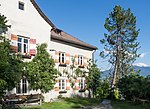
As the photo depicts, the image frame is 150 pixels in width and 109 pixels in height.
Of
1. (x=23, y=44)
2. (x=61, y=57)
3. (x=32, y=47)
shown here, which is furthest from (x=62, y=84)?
(x=23, y=44)

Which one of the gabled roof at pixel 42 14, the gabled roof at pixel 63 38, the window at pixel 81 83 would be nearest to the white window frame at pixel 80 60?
the gabled roof at pixel 63 38

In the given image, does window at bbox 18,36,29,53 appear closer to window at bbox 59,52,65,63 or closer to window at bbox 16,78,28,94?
window at bbox 16,78,28,94

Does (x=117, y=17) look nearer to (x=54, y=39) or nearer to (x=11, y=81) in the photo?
(x=54, y=39)

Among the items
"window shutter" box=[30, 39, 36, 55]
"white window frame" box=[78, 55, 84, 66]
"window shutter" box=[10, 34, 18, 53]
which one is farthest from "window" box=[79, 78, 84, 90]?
"window shutter" box=[10, 34, 18, 53]

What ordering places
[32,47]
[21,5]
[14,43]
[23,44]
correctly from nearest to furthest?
1. [14,43]
2. [23,44]
3. [21,5]
4. [32,47]

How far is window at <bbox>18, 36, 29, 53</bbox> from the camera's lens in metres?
21.6

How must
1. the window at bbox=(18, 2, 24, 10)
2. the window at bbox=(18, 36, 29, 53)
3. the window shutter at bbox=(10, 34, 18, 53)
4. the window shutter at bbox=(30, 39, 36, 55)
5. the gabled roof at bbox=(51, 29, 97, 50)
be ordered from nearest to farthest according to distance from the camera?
the window shutter at bbox=(10, 34, 18, 53), the window at bbox=(18, 36, 29, 53), the window at bbox=(18, 2, 24, 10), the window shutter at bbox=(30, 39, 36, 55), the gabled roof at bbox=(51, 29, 97, 50)

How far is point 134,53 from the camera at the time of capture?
4616 centimetres

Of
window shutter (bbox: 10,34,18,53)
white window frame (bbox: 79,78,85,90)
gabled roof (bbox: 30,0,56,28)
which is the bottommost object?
white window frame (bbox: 79,78,85,90)

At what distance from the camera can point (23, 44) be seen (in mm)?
21953

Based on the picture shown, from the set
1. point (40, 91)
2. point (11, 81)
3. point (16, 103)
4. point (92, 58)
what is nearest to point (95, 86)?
point (92, 58)

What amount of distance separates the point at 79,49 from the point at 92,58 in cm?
378

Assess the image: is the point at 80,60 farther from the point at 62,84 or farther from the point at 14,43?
the point at 14,43

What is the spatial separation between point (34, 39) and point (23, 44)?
4.38ft
